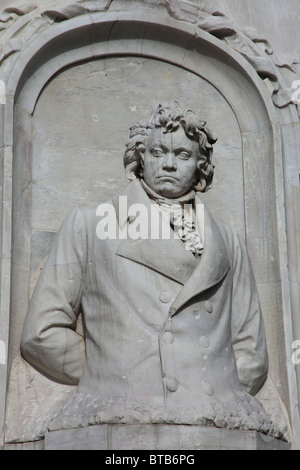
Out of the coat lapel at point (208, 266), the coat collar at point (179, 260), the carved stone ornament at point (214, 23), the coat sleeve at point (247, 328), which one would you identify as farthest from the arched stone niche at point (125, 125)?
the coat collar at point (179, 260)

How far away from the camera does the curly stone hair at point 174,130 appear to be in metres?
8.77

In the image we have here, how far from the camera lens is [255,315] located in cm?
889

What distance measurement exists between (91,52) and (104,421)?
3.00 m

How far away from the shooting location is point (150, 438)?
7812 millimetres

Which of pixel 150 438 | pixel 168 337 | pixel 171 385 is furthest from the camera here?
pixel 168 337

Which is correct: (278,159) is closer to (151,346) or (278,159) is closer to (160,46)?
(160,46)

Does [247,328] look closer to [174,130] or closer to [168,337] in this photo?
[168,337]

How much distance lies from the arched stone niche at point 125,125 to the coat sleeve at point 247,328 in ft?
0.61

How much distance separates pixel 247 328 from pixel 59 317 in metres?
1.30

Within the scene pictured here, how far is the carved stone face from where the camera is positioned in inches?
343

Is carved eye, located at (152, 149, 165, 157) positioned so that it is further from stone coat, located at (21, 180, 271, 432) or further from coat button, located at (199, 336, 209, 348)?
coat button, located at (199, 336, 209, 348)

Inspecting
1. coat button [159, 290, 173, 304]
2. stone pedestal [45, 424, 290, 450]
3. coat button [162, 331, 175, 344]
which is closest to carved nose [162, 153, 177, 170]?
coat button [159, 290, 173, 304]

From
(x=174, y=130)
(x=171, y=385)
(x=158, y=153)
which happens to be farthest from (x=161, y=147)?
(x=171, y=385)

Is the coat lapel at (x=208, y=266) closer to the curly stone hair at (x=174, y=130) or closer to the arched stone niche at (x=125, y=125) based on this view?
the curly stone hair at (x=174, y=130)
